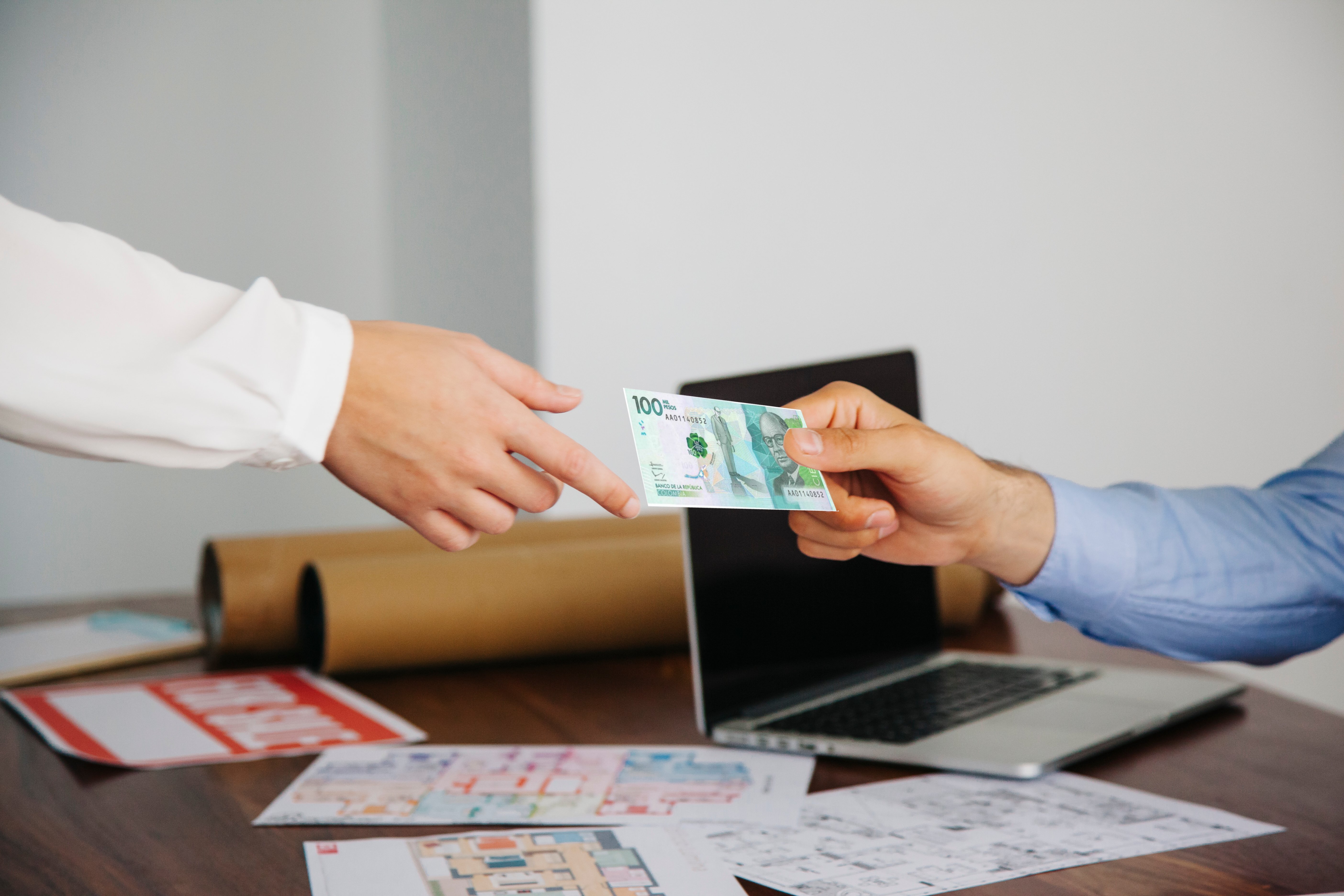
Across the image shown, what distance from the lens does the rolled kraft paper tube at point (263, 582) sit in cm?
121

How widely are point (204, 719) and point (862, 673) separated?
0.64 meters

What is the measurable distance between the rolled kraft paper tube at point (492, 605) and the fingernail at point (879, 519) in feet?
1.48

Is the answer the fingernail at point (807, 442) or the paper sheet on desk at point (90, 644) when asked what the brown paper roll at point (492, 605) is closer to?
the paper sheet on desk at point (90, 644)

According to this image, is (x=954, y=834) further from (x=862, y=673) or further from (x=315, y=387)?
(x=315, y=387)

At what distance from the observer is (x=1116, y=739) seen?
88 cm

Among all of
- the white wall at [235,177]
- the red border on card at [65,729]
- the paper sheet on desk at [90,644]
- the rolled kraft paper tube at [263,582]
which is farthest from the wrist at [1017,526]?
the white wall at [235,177]

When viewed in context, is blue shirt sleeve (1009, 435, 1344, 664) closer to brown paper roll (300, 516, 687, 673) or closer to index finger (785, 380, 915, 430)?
index finger (785, 380, 915, 430)

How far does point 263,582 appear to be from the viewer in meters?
1.22

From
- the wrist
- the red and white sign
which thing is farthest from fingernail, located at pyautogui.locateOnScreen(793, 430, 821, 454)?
the red and white sign

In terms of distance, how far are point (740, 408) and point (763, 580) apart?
325 millimetres

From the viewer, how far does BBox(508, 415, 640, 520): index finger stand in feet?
2.23

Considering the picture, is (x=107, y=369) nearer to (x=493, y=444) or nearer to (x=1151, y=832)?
(x=493, y=444)

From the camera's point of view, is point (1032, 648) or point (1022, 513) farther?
point (1032, 648)

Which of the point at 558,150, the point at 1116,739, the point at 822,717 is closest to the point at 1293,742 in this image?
the point at 1116,739
